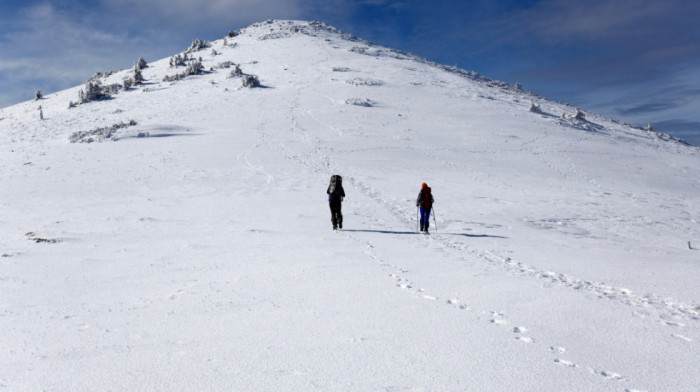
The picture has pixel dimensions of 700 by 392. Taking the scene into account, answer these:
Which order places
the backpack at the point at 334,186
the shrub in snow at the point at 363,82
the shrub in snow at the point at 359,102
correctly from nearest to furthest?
the backpack at the point at 334,186
the shrub in snow at the point at 359,102
the shrub in snow at the point at 363,82

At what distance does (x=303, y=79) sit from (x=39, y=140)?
98.2 feet

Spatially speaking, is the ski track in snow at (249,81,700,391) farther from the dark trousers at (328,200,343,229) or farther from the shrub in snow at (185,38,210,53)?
the shrub in snow at (185,38,210,53)

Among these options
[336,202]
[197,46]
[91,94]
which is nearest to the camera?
[336,202]

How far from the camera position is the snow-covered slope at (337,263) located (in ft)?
16.0

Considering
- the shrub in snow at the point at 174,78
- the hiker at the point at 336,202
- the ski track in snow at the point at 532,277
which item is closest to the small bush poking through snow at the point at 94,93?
the shrub in snow at the point at 174,78

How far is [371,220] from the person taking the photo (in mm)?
16656

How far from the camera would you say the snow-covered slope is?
4871mm

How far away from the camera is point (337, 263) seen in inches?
381

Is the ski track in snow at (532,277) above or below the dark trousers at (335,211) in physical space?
below

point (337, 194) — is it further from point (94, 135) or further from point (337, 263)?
point (94, 135)

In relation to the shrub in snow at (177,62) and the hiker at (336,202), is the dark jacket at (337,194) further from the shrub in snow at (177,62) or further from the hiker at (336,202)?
the shrub in snow at (177,62)

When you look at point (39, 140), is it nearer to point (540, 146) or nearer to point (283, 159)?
point (283, 159)

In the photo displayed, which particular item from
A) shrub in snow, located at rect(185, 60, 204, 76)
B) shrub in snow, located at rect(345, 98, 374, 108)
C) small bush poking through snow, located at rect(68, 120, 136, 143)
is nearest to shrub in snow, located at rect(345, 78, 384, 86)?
shrub in snow, located at rect(345, 98, 374, 108)

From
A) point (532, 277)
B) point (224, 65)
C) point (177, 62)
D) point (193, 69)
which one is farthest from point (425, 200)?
point (177, 62)
